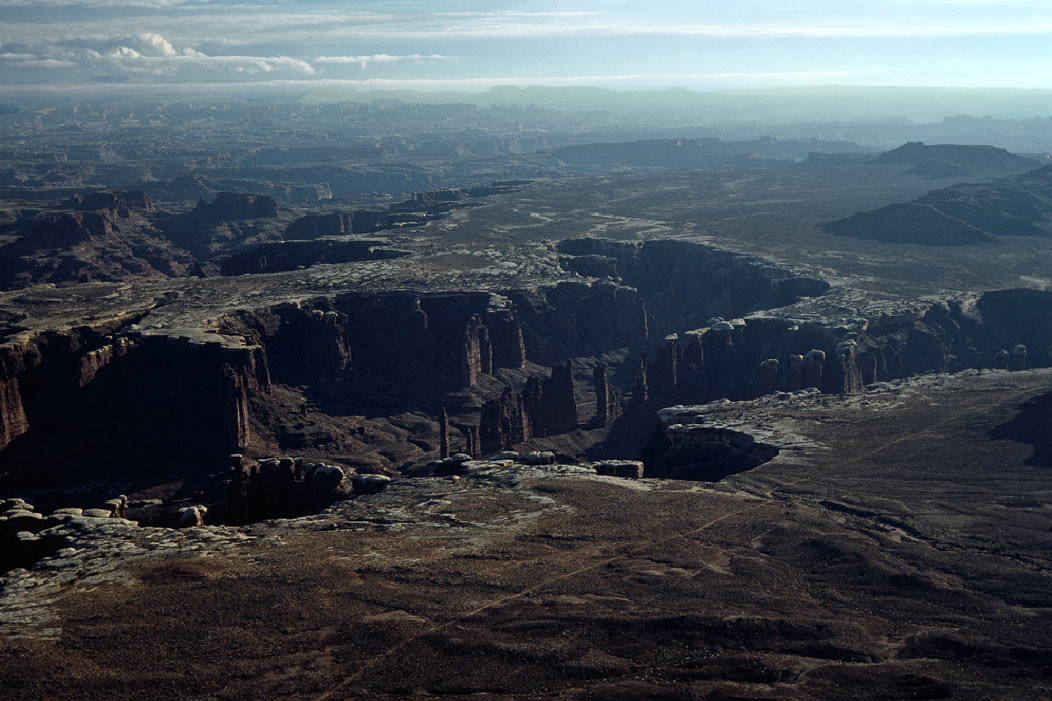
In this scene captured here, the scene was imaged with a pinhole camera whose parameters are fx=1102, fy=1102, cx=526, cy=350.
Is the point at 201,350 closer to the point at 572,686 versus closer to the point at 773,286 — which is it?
the point at 572,686

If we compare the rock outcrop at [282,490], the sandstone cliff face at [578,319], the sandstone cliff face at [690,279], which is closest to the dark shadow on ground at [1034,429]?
the rock outcrop at [282,490]

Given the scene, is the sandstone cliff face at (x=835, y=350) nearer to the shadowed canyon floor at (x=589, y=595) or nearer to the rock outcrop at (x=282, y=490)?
the shadowed canyon floor at (x=589, y=595)

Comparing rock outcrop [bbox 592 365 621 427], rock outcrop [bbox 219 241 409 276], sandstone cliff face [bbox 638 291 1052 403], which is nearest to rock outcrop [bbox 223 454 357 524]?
rock outcrop [bbox 592 365 621 427]

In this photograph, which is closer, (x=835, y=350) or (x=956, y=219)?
(x=835, y=350)

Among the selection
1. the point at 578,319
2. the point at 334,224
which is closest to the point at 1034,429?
the point at 578,319

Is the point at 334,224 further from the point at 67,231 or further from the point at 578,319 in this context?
the point at 578,319

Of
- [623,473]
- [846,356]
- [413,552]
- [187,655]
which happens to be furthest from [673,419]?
[187,655]
